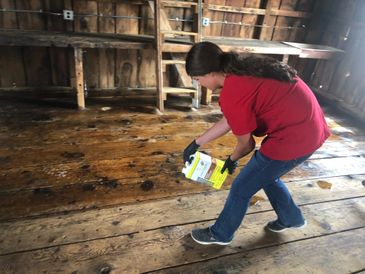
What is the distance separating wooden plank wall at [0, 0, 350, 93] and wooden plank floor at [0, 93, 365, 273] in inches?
26.6

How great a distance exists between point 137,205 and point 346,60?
3.62 m

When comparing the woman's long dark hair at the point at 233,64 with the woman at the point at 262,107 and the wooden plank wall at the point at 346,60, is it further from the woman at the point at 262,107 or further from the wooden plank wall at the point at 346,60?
the wooden plank wall at the point at 346,60

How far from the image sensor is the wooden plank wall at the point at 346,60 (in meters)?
3.88

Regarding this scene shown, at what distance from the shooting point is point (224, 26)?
4031 millimetres

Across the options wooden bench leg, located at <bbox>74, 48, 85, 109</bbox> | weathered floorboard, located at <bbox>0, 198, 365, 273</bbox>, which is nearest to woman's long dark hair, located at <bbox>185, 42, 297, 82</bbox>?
weathered floorboard, located at <bbox>0, 198, 365, 273</bbox>

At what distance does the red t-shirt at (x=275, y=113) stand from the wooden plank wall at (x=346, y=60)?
121 inches

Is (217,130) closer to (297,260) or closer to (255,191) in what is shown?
(255,191)

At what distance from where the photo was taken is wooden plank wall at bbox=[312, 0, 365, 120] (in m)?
3.88

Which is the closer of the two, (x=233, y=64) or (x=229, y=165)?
(x=233, y=64)

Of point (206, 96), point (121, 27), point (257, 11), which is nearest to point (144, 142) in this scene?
point (206, 96)

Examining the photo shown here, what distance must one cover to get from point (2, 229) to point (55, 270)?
0.45 meters

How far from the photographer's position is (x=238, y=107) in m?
1.24

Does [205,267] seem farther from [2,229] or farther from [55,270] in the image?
[2,229]

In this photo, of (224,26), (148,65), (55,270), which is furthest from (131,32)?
(55,270)
